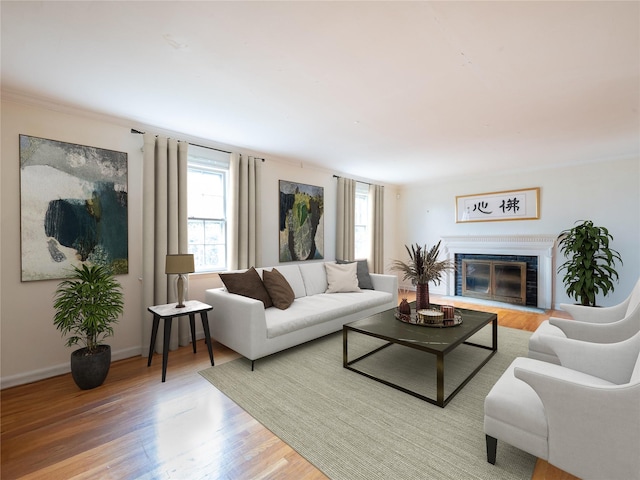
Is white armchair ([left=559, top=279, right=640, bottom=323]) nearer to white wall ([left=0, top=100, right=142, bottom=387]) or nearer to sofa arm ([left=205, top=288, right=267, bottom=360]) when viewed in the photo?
sofa arm ([left=205, top=288, right=267, bottom=360])

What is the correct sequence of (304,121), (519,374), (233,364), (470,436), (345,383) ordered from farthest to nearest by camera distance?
1. (304,121)
2. (233,364)
3. (345,383)
4. (470,436)
5. (519,374)

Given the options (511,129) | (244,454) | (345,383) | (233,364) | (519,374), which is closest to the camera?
(519,374)

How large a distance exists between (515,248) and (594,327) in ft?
11.2

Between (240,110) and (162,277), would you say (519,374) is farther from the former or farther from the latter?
(162,277)

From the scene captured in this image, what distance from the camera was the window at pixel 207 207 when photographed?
3.61 m

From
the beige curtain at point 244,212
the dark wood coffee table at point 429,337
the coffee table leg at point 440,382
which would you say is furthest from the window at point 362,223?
the coffee table leg at point 440,382

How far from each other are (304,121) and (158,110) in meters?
1.39

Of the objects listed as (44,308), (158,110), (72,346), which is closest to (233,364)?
(72,346)

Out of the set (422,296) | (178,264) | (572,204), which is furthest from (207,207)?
(572,204)

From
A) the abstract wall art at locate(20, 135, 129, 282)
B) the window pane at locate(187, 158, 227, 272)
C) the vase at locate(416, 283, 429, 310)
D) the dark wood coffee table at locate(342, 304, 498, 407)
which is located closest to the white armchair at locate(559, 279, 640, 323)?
the dark wood coffee table at locate(342, 304, 498, 407)

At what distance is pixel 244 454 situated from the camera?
5.40ft

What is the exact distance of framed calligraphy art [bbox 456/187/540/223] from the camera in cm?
507

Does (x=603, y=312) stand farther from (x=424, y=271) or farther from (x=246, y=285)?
(x=246, y=285)

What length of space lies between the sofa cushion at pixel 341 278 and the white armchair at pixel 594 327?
2191mm
